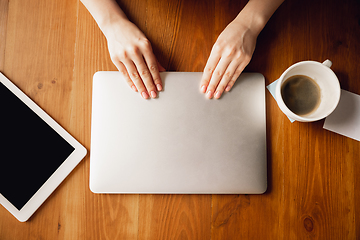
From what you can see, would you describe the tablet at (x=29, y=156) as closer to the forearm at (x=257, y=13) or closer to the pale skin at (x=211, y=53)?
the pale skin at (x=211, y=53)

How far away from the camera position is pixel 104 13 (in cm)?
53

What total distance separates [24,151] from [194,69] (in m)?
0.49

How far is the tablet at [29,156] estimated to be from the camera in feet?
1.75

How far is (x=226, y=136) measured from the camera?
1.71 ft

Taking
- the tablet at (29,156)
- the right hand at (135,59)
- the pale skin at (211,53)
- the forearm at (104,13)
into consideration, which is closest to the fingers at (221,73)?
the pale skin at (211,53)

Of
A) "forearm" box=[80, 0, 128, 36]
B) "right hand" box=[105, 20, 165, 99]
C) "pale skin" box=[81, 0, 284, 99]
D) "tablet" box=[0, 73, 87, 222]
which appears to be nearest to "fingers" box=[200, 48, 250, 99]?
"pale skin" box=[81, 0, 284, 99]

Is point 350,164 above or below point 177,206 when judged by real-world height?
below

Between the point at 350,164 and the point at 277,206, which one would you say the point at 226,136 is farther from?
the point at 350,164

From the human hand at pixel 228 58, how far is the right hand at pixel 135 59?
0.12 m

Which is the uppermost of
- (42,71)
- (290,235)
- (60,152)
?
(42,71)

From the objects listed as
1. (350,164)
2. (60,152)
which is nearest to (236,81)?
(350,164)

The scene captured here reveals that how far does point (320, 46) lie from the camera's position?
582mm

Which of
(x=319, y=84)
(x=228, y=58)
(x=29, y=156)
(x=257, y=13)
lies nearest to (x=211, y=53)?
(x=228, y=58)

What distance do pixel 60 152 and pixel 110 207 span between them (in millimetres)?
192
